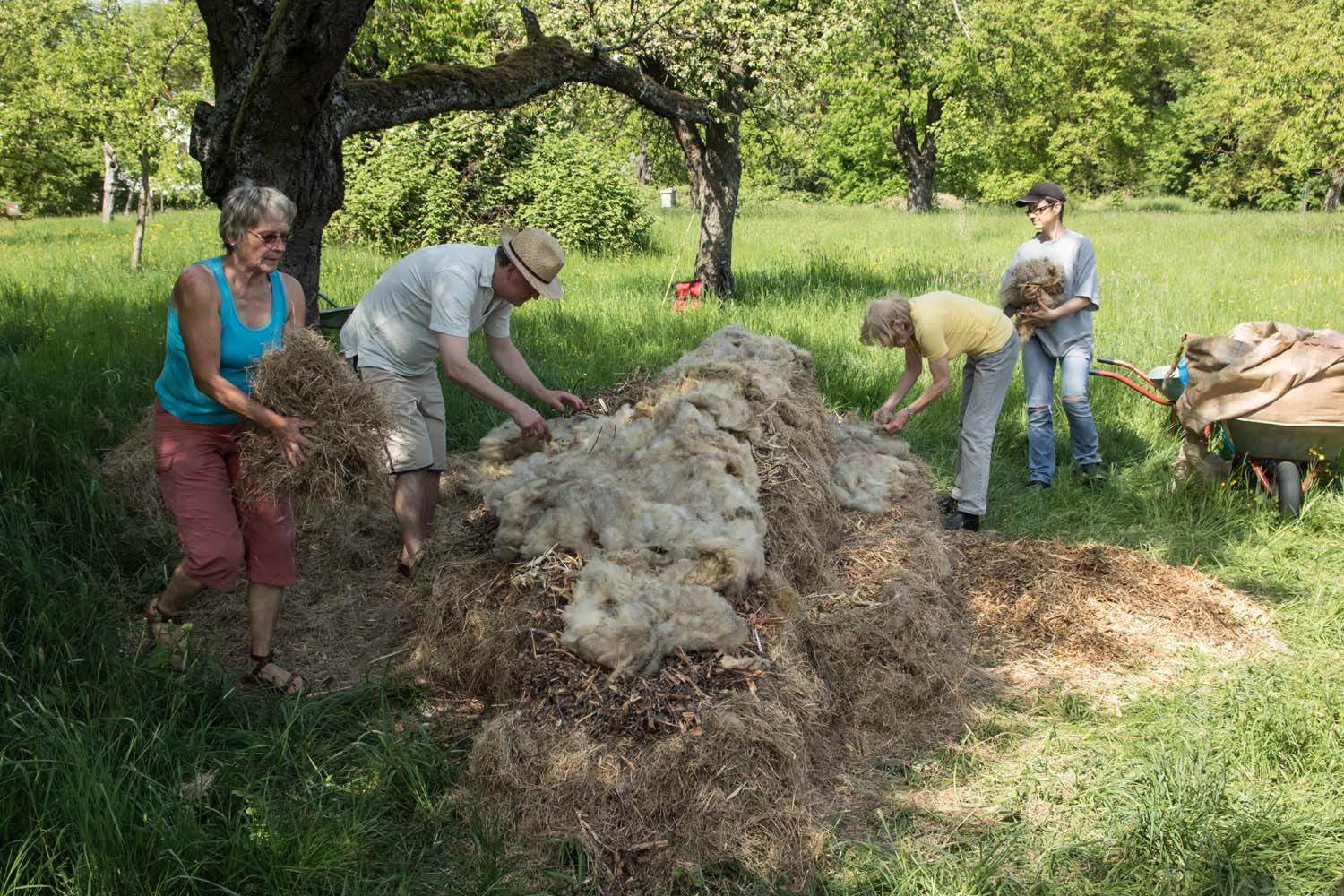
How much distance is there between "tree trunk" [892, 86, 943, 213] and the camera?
33.6 metres

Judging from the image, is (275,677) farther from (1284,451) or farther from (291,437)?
(1284,451)

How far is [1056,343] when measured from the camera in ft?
23.4

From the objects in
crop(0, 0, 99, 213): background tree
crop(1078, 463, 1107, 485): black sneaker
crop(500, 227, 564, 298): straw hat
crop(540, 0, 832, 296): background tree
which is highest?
crop(0, 0, 99, 213): background tree

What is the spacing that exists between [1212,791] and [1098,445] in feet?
16.1

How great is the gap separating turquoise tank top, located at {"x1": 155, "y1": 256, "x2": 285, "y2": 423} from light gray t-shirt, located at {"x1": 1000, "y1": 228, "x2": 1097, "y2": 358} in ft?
17.5

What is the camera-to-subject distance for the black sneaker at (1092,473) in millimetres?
7246

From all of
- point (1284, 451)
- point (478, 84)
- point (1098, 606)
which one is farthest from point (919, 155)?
point (1098, 606)

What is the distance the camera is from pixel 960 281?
13.7 m

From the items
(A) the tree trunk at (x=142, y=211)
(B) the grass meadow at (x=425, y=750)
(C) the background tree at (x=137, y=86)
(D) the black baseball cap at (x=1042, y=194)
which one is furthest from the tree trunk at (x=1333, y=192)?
(A) the tree trunk at (x=142, y=211)

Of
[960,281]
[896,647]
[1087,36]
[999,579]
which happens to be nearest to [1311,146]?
[1087,36]

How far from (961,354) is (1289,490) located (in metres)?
2.39

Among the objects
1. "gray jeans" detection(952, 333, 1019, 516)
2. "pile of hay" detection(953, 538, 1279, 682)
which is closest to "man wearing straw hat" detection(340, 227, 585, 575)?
"pile of hay" detection(953, 538, 1279, 682)

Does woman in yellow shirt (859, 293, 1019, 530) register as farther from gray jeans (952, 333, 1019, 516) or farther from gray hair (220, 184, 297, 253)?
gray hair (220, 184, 297, 253)

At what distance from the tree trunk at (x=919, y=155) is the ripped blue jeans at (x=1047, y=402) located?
1096 inches
